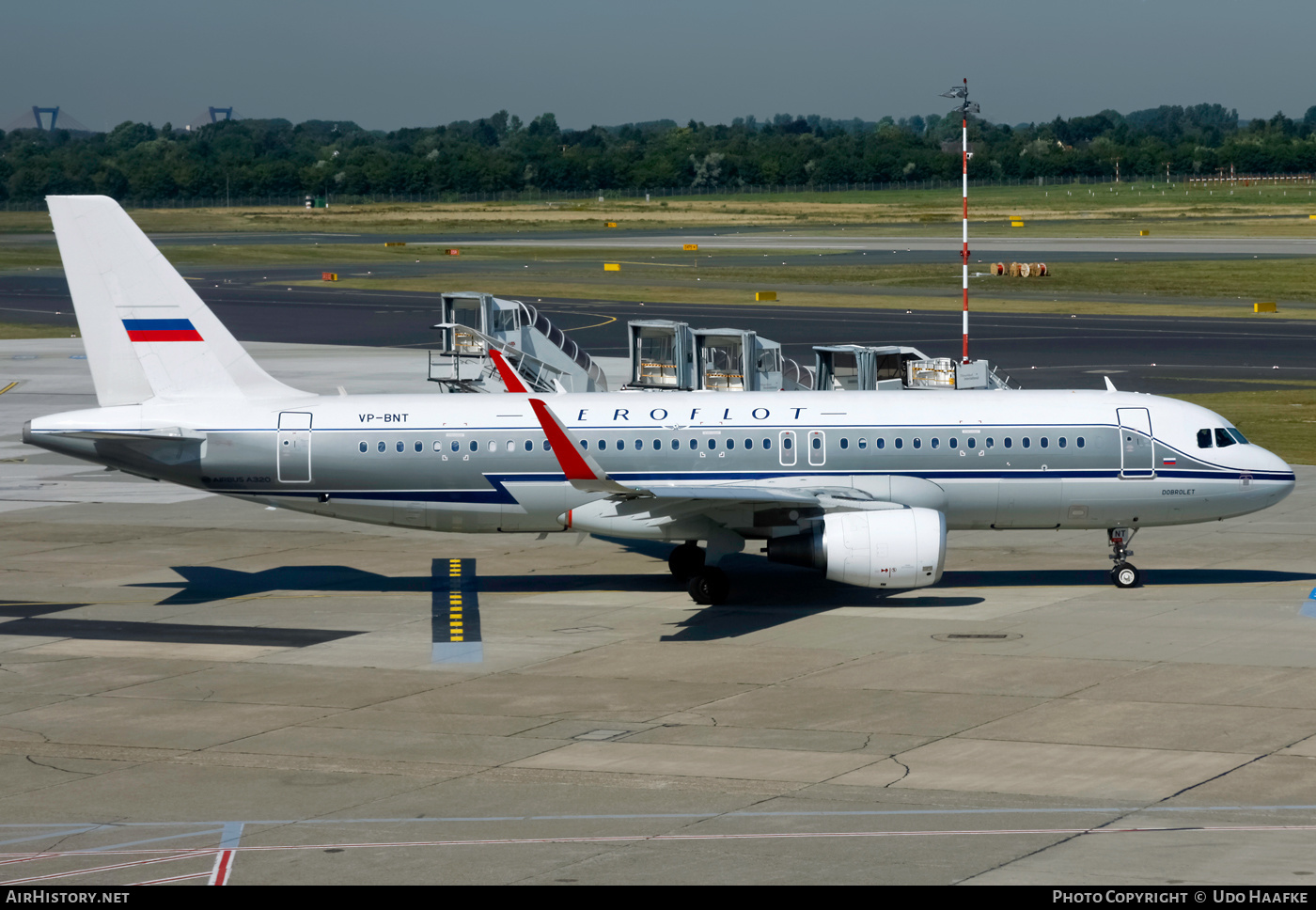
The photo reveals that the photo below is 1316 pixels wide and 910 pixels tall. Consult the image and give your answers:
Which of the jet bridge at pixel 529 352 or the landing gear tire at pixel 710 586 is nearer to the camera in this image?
the landing gear tire at pixel 710 586

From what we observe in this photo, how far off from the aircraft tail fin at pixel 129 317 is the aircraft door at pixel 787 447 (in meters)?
12.6

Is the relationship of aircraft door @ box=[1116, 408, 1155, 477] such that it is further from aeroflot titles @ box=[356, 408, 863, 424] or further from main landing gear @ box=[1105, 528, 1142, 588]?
aeroflot titles @ box=[356, 408, 863, 424]

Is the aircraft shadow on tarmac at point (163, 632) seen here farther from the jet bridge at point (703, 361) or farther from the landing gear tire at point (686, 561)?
the jet bridge at point (703, 361)

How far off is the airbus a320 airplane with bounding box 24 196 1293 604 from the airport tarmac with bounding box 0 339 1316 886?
2207 mm

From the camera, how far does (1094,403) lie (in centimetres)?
3688

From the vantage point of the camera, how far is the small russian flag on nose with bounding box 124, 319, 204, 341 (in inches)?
1438

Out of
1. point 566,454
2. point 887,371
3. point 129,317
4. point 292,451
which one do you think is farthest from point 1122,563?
point 129,317

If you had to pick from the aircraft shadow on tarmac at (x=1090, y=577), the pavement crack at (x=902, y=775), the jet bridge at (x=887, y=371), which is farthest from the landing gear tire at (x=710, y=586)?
the jet bridge at (x=887, y=371)

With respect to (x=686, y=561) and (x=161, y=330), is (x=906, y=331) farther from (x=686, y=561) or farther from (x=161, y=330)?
(x=161, y=330)

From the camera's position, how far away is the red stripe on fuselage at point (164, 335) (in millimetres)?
36531

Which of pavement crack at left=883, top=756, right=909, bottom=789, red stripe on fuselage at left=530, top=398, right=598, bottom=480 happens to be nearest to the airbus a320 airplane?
red stripe on fuselage at left=530, top=398, right=598, bottom=480
